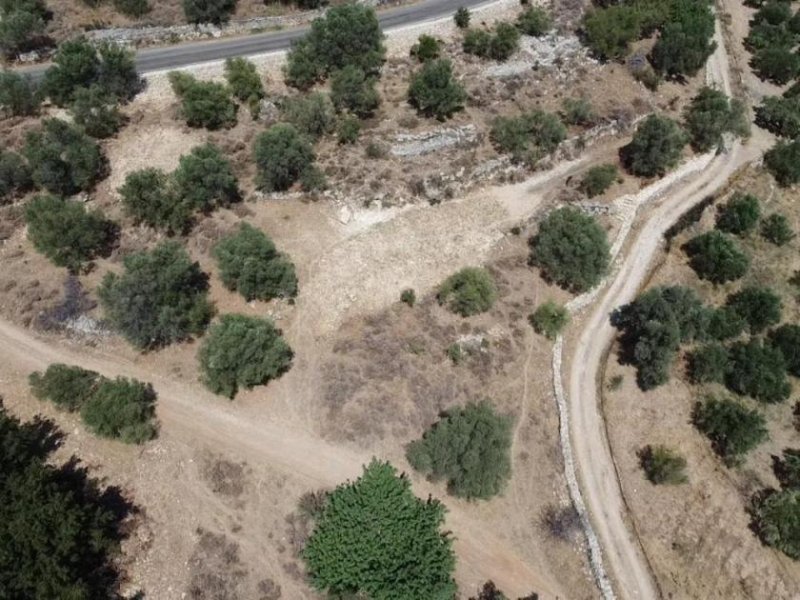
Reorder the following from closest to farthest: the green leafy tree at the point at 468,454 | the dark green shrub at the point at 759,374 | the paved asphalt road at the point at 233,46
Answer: the green leafy tree at the point at 468,454 < the dark green shrub at the point at 759,374 < the paved asphalt road at the point at 233,46

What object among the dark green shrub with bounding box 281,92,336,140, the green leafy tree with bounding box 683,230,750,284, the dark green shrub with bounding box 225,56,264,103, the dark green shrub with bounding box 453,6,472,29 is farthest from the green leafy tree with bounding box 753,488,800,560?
the dark green shrub with bounding box 453,6,472,29

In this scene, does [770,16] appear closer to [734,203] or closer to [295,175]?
[734,203]

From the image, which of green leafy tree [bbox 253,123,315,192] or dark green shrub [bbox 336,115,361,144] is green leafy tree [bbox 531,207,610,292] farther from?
green leafy tree [bbox 253,123,315,192]

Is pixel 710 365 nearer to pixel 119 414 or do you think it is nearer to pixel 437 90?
pixel 437 90

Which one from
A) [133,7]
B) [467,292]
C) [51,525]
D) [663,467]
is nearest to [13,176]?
[133,7]

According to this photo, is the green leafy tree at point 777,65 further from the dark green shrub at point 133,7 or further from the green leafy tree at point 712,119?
the dark green shrub at point 133,7

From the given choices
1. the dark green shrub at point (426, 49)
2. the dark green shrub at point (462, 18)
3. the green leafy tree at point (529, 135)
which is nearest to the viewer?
the green leafy tree at point (529, 135)

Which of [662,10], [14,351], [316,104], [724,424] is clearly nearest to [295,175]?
[316,104]

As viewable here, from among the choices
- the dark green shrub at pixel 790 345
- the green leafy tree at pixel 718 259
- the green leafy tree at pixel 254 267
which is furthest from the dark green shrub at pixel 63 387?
the dark green shrub at pixel 790 345

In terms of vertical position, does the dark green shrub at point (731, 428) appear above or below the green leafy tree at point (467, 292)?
below
